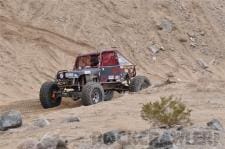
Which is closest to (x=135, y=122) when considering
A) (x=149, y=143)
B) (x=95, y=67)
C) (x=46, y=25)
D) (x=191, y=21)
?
(x=149, y=143)

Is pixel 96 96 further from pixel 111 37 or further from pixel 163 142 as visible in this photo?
pixel 111 37

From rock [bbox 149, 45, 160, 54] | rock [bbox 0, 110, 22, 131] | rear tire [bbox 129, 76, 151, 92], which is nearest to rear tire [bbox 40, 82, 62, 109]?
rear tire [bbox 129, 76, 151, 92]

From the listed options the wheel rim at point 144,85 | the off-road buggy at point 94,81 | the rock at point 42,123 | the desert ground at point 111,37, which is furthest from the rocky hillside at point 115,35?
the rock at point 42,123

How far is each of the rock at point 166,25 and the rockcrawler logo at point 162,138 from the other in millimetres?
18313

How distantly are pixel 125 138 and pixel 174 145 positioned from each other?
129 centimetres

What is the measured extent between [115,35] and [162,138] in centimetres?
1856

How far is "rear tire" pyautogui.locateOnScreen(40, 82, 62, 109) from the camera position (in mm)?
16844

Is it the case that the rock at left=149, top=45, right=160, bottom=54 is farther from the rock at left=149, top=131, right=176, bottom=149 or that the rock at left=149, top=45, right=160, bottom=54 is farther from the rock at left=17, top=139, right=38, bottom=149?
the rock at left=149, top=131, right=176, bottom=149

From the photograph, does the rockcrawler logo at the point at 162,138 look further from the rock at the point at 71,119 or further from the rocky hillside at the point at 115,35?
the rocky hillside at the point at 115,35

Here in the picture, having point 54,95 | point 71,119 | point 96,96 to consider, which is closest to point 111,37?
point 54,95

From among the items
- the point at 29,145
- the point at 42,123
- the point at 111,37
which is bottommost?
the point at 29,145

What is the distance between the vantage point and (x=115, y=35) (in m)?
26.7

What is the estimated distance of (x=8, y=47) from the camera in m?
24.2

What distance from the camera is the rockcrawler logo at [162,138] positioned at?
8383 mm
